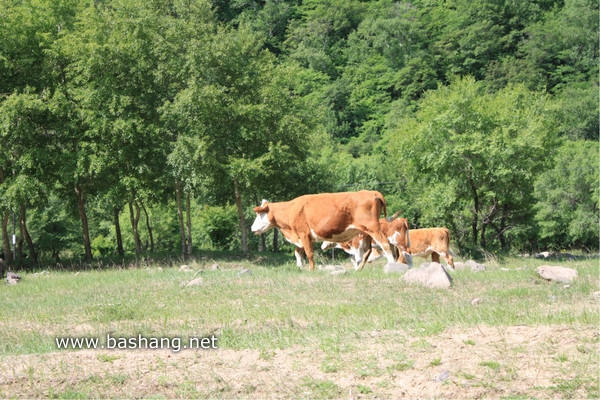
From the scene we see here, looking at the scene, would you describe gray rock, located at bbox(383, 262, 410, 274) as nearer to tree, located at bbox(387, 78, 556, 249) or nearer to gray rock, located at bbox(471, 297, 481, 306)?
gray rock, located at bbox(471, 297, 481, 306)

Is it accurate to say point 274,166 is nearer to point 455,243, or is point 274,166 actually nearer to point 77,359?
point 455,243

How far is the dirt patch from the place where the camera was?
6.52m

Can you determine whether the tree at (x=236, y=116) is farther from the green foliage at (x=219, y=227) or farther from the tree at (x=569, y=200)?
the tree at (x=569, y=200)

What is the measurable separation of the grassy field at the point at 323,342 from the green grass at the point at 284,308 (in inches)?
1.5

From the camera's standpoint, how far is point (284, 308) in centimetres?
1071

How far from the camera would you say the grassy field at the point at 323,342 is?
6684 mm

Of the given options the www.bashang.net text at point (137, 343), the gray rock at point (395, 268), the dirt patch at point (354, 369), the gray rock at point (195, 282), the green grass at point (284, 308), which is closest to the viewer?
the dirt patch at point (354, 369)

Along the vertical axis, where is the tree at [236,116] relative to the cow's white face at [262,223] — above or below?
above

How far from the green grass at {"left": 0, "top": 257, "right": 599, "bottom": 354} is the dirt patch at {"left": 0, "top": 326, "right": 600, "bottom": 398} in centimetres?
40

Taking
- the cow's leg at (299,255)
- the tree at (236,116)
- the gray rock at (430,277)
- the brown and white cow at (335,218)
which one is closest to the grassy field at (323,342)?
the gray rock at (430,277)

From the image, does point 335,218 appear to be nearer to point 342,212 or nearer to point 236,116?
point 342,212

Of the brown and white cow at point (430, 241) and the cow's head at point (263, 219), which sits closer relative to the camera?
the cow's head at point (263, 219)

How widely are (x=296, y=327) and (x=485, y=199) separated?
28.2 meters

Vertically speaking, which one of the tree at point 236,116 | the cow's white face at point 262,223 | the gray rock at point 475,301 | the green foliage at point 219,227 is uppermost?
the tree at point 236,116
